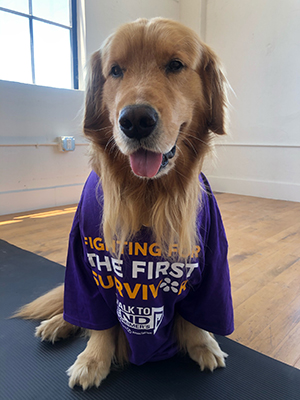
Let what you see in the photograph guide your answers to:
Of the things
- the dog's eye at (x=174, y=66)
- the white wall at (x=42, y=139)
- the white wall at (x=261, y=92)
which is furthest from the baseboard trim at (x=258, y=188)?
the dog's eye at (x=174, y=66)

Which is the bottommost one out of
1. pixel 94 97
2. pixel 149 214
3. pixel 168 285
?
pixel 168 285

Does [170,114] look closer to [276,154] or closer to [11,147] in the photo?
[11,147]

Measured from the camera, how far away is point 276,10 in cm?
418

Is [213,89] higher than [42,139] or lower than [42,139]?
higher

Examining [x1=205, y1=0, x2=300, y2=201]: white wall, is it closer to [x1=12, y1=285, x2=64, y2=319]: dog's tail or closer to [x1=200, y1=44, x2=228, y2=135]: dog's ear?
[x1=200, y1=44, x2=228, y2=135]: dog's ear

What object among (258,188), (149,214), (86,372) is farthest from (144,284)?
(258,188)

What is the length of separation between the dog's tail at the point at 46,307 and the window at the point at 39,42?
9.11 ft

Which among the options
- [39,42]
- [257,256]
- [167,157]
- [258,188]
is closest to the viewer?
[167,157]

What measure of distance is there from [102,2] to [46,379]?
4.18 metres

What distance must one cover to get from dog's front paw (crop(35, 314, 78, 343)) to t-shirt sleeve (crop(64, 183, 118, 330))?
13 centimetres

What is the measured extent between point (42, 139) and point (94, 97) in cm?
254

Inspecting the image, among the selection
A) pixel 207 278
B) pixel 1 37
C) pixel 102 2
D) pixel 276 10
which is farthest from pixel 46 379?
pixel 276 10

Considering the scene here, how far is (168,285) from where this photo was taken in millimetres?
1029

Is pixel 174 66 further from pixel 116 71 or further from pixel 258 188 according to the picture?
pixel 258 188
